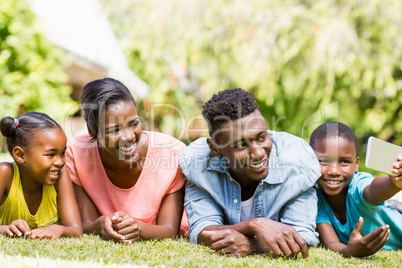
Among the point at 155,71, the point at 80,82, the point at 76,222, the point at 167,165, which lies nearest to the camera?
the point at 76,222

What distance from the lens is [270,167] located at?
3.55 m

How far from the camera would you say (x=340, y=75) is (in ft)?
30.0

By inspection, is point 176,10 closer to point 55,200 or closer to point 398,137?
point 398,137

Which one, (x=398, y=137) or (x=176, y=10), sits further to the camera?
(x=398, y=137)

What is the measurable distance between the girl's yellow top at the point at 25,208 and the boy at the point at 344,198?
2.17 m

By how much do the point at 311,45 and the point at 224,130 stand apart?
242 inches

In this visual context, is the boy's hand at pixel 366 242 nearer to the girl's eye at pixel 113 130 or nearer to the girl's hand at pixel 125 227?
the girl's hand at pixel 125 227

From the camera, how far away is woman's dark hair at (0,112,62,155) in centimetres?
362

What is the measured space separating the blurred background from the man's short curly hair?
5.67 meters

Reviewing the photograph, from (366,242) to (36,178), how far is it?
252 cm

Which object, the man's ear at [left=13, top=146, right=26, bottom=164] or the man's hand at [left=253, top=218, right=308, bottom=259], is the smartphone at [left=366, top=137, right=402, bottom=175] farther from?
the man's ear at [left=13, top=146, right=26, bottom=164]

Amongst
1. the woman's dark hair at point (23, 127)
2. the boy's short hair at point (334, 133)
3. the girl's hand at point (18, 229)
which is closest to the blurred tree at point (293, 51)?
the boy's short hair at point (334, 133)

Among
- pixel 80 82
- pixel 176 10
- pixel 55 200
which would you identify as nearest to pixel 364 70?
pixel 176 10

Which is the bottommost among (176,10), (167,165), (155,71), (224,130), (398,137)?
(398,137)
